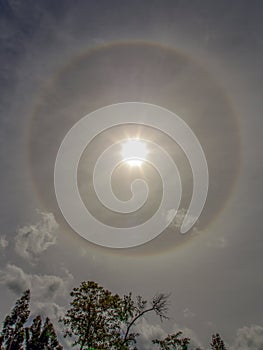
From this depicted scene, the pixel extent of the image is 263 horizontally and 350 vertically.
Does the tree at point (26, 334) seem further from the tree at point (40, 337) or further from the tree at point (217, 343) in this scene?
the tree at point (217, 343)

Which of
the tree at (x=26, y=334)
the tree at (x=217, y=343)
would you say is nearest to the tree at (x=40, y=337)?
the tree at (x=26, y=334)

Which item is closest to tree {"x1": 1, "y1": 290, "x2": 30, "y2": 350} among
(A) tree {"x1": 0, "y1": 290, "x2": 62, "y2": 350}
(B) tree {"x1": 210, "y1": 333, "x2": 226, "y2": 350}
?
(A) tree {"x1": 0, "y1": 290, "x2": 62, "y2": 350}

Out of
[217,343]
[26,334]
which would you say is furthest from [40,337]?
[217,343]

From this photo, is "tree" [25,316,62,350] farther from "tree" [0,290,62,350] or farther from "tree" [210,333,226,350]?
"tree" [210,333,226,350]

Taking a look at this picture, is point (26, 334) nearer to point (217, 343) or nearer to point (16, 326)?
point (16, 326)

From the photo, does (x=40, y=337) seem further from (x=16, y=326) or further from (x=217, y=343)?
(x=217, y=343)

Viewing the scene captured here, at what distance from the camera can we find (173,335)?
99.6ft

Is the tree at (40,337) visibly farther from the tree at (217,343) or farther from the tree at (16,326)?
the tree at (217,343)

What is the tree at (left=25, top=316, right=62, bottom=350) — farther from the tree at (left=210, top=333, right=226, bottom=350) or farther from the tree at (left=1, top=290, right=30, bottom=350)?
the tree at (left=210, top=333, right=226, bottom=350)

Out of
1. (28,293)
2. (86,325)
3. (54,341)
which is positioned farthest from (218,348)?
(28,293)

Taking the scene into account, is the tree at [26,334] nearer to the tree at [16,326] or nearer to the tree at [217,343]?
the tree at [16,326]

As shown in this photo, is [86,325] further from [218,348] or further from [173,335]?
[218,348]

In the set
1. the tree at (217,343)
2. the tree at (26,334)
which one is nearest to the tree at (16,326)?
the tree at (26,334)

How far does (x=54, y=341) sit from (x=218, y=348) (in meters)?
32.1
